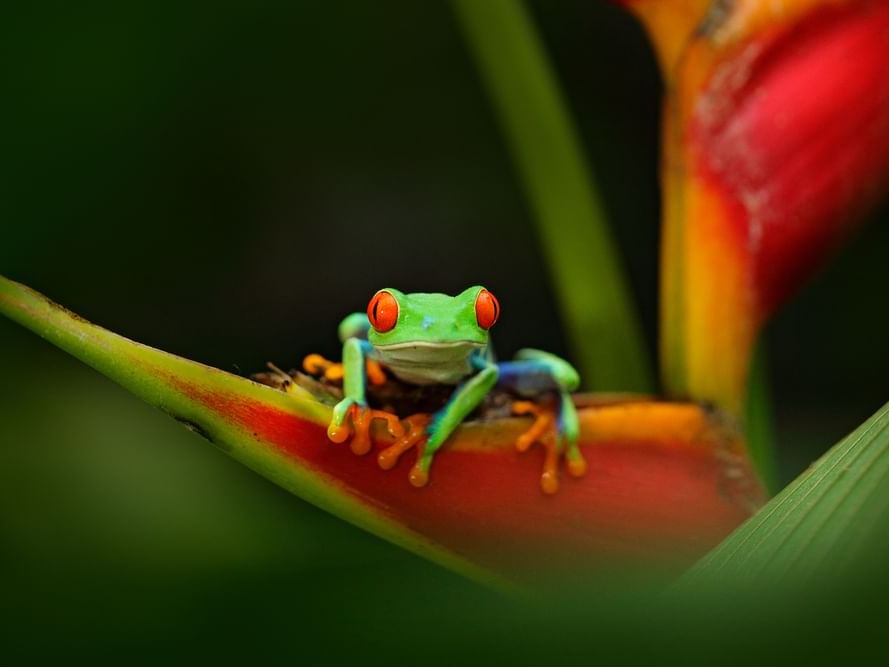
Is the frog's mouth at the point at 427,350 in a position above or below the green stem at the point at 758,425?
below

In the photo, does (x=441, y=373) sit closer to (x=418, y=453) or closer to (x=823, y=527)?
(x=418, y=453)

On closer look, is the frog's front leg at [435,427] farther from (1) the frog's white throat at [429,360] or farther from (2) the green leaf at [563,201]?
(2) the green leaf at [563,201]

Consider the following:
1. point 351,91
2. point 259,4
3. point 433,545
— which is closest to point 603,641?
point 433,545

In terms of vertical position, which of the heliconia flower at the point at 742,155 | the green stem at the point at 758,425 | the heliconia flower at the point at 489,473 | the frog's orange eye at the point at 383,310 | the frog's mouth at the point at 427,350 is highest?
the heliconia flower at the point at 742,155

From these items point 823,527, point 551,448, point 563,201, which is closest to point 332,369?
point 551,448

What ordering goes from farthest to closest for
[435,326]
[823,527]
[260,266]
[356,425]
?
[260,266] < [435,326] < [356,425] < [823,527]

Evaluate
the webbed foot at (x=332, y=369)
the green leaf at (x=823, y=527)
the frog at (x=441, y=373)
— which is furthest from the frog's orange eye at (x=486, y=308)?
the green leaf at (x=823, y=527)

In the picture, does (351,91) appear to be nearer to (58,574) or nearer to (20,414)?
(20,414)
